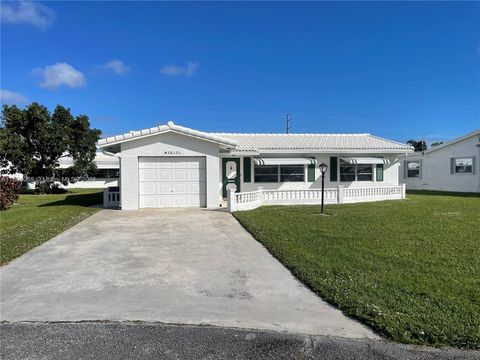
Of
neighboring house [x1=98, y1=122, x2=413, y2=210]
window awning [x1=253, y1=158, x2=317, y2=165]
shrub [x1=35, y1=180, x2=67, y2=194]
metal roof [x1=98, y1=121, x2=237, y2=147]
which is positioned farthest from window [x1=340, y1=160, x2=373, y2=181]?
shrub [x1=35, y1=180, x2=67, y2=194]

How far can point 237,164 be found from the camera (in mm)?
19391

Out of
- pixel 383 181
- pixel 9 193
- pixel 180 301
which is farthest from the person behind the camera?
pixel 383 181

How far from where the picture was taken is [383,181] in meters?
21.2

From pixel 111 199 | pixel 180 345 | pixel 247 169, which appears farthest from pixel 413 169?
pixel 180 345

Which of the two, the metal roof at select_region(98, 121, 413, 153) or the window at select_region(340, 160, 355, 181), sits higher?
the metal roof at select_region(98, 121, 413, 153)

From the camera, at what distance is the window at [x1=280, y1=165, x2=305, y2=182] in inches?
784

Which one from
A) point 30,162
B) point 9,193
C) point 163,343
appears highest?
point 30,162

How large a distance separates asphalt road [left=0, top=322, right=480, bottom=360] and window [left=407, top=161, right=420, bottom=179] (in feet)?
87.5

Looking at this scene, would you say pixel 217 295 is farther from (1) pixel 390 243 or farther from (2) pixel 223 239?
(1) pixel 390 243

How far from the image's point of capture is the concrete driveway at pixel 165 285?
13.9 ft

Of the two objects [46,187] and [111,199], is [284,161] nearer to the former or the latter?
[111,199]

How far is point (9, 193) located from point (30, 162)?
966cm

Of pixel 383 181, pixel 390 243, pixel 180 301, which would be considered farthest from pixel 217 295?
pixel 383 181

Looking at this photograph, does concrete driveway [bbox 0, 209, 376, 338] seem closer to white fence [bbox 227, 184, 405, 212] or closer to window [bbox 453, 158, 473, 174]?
white fence [bbox 227, 184, 405, 212]
